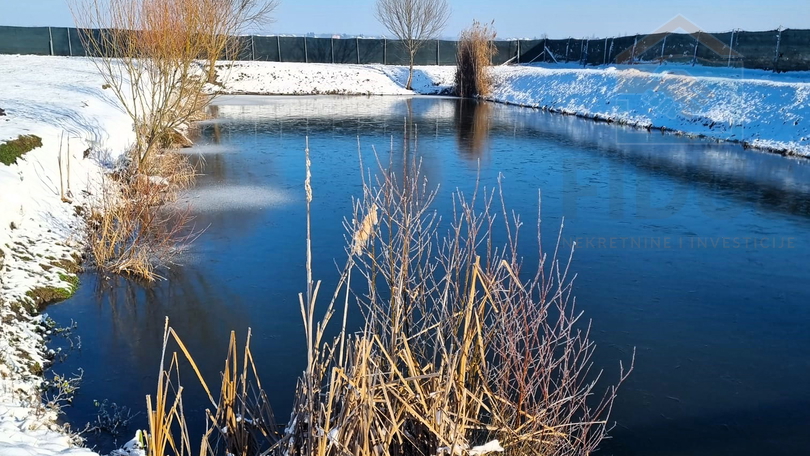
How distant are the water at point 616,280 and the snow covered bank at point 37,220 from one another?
0.37 meters

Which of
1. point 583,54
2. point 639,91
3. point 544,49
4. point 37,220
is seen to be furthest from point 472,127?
point 544,49

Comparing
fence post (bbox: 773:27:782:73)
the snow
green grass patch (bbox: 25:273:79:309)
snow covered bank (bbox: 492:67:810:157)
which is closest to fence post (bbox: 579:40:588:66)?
the snow

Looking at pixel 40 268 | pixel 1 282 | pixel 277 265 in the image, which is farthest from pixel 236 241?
pixel 1 282

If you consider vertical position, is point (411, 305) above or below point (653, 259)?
above

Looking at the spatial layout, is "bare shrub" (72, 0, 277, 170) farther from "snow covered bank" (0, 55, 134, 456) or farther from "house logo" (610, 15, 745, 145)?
"house logo" (610, 15, 745, 145)

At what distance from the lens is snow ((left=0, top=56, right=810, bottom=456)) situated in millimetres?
5527

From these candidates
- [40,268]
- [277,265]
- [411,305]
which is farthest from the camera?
[277,265]

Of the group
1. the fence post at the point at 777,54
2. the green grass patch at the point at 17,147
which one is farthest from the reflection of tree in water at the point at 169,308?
the fence post at the point at 777,54

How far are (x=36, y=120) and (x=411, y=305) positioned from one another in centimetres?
Result: 1052

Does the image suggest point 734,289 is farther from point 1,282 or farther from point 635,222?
point 1,282

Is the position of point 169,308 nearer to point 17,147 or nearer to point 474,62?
point 17,147

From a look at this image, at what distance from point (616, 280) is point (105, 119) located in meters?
11.4

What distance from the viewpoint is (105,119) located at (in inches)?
558

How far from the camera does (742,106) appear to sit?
59.7 feet
